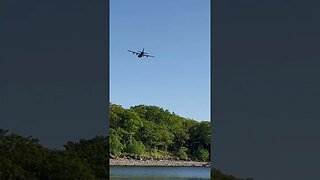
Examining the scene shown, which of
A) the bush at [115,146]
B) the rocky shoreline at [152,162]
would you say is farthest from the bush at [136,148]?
the rocky shoreline at [152,162]

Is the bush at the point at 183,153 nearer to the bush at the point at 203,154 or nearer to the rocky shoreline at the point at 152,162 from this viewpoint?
the rocky shoreline at the point at 152,162

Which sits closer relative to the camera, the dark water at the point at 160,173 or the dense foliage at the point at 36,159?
the dense foliage at the point at 36,159

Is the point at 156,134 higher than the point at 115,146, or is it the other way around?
the point at 156,134

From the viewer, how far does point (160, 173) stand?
18531 millimetres

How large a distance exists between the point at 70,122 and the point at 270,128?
231cm

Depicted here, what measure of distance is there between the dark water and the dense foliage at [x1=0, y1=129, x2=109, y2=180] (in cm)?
697

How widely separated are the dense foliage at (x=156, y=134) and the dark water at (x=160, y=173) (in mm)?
534

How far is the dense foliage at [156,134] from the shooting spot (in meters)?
19.7

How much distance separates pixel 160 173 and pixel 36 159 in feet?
36.9

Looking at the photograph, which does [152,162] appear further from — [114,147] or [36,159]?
[36,159]

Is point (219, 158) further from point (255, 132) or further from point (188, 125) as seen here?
point (188, 125)

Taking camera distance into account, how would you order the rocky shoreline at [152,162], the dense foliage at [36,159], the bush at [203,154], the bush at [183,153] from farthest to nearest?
the bush at [183,153] → the bush at [203,154] → the rocky shoreline at [152,162] → the dense foliage at [36,159]

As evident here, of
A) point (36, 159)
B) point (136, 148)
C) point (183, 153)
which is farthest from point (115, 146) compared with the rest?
point (36, 159)

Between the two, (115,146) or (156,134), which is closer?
(115,146)
